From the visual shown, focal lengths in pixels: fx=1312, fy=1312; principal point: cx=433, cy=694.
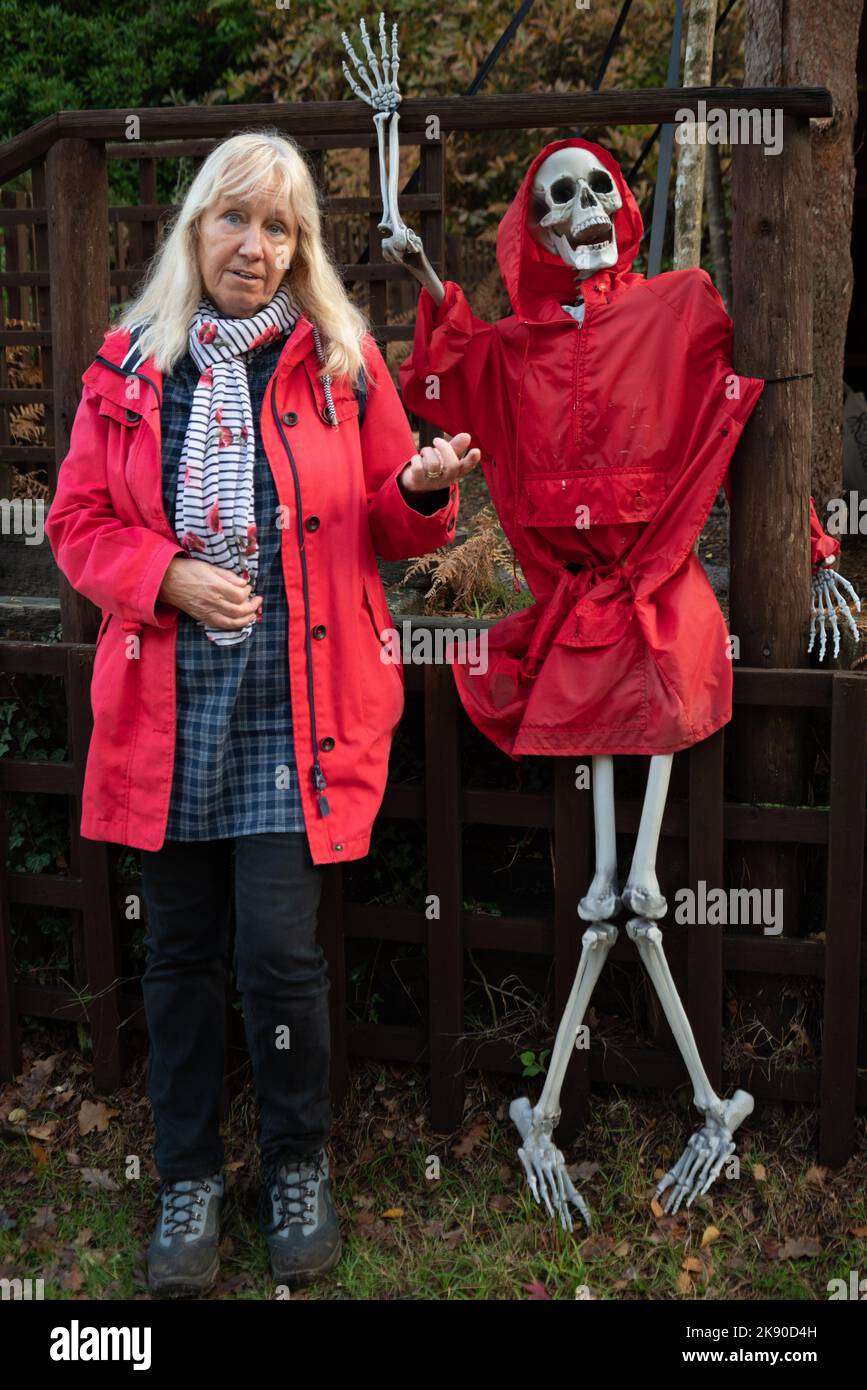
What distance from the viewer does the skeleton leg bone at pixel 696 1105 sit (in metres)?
2.87

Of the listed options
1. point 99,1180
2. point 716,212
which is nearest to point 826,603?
point 99,1180

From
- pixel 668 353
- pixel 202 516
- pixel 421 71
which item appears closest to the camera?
pixel 202 516

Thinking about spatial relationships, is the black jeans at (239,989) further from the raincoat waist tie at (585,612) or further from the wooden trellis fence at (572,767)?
the raincoat waist tie at (585,612)

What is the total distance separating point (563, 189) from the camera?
2.78m

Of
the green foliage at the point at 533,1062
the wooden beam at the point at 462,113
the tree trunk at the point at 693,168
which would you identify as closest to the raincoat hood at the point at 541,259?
the wooden beam at the point at 462,113

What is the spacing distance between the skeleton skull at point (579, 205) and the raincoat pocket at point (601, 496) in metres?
0.44

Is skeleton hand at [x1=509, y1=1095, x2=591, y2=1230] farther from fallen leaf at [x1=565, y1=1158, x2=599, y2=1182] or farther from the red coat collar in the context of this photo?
the red coat collar

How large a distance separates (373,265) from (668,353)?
2.61m

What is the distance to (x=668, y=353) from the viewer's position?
9.09 ft

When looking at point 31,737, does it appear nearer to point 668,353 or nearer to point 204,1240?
point 204,1240

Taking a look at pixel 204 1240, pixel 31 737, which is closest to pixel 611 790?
pixel 204 1240

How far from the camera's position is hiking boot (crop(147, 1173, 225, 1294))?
8.99 ft

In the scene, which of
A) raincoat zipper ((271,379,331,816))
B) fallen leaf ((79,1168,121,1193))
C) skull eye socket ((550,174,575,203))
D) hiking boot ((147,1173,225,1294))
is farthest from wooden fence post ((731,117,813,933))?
fallen leaf ((79,1168,121,1193))

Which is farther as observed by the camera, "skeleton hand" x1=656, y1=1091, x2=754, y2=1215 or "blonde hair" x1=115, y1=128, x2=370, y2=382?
"skeleton hand" x1=656, y1=1091, x2=754, y2=1215
